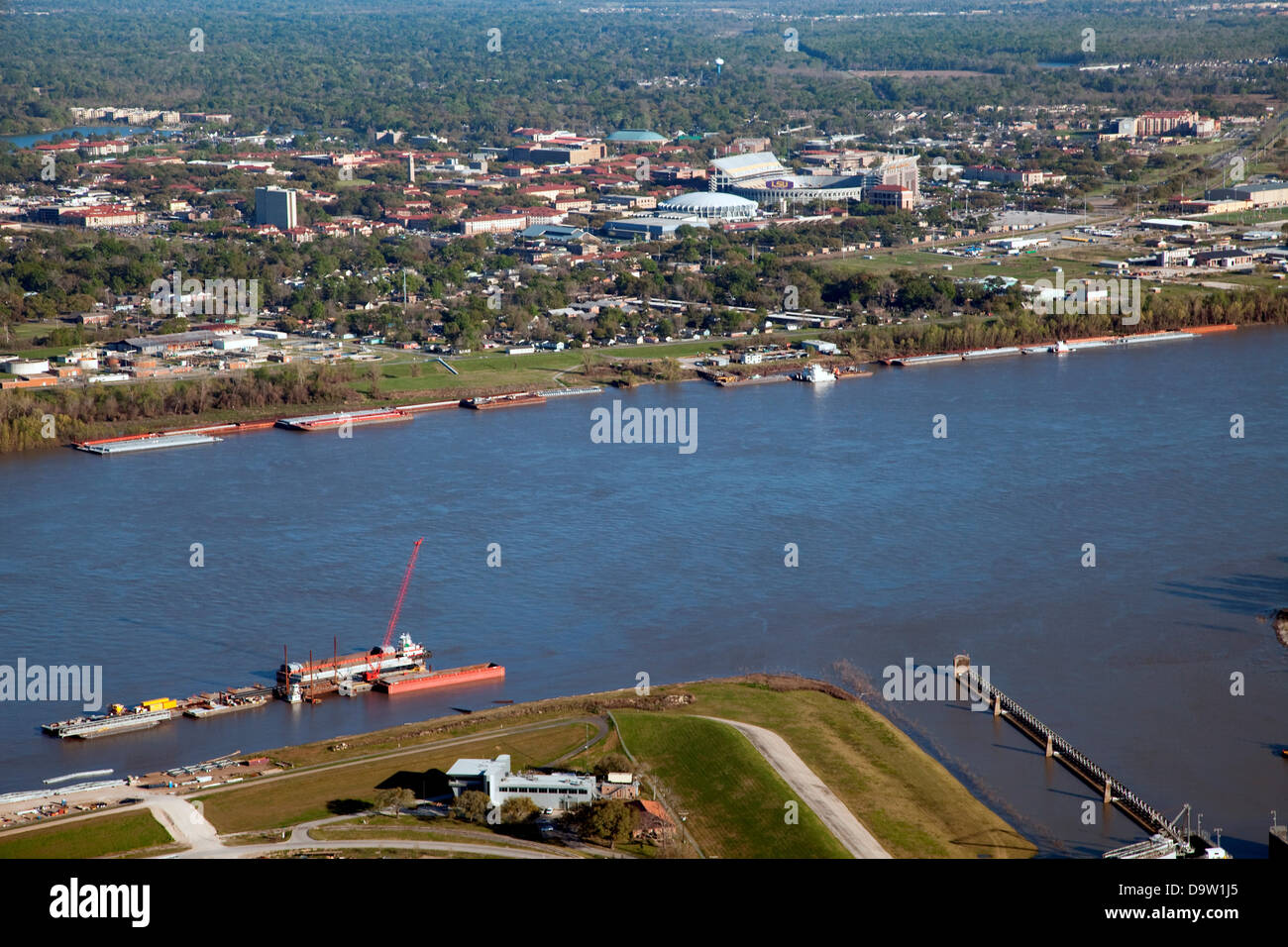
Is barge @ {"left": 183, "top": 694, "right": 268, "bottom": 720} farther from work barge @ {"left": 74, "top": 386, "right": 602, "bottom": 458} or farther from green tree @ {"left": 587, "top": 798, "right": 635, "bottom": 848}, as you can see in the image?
work barge @ {"left": 74, "top": 386, "right": 602, "bottom": 458}

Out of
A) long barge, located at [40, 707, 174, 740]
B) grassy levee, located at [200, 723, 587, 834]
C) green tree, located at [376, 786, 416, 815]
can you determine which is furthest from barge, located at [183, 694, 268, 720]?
green tree, located at [376, 786, 416, 815]

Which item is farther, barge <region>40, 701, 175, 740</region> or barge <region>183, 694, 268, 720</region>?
barge <region>183, 694, 268, 720</region>

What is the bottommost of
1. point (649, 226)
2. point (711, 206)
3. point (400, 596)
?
point (400, 596)

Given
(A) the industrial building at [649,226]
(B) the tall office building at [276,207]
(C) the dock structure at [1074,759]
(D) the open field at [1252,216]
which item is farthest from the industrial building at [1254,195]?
(C) the dock structure at [1074,759]

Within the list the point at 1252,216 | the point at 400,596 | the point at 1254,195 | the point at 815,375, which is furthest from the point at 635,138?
the point at 400,596

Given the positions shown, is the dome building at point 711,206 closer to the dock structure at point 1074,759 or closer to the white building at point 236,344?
the white building at point 236,344

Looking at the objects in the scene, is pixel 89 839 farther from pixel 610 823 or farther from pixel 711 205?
pixel 711 205
